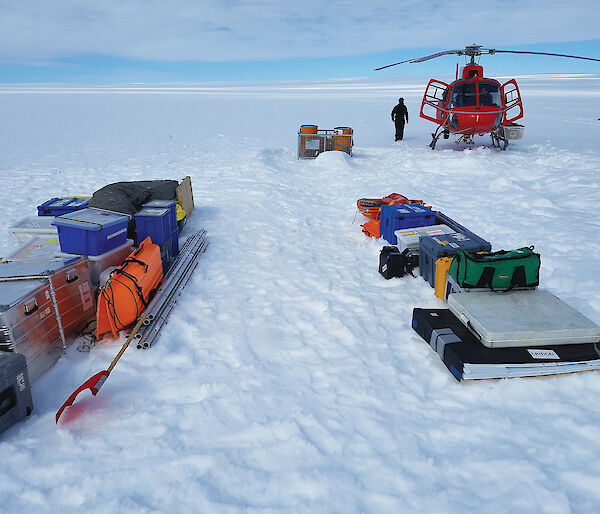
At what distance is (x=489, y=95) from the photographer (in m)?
12.1

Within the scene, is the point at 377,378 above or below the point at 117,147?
below

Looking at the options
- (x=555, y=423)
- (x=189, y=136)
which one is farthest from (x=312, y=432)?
(x=189, y=136)

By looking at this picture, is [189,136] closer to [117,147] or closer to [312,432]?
[117,147]

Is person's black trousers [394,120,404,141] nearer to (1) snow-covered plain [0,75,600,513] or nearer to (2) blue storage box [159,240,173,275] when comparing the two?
(1) snow-covered plain [0,75,600,513]

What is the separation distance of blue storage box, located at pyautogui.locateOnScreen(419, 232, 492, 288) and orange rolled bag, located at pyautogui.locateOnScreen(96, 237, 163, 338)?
317 centimetres

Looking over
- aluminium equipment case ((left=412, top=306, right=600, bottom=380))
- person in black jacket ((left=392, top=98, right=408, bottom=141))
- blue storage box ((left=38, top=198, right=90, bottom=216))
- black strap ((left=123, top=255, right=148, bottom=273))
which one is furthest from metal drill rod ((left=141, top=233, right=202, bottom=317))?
person in black jacket ((left=392, top=98, right=408, bottom=141))

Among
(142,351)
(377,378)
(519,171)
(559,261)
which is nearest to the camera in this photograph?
(377,378)

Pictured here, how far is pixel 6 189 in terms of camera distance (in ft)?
30.7

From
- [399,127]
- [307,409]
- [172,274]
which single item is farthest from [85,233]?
[399,127]

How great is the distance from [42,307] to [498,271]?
4.11 metres

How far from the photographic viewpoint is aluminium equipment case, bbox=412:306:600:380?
320cm

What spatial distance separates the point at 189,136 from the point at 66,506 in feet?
63.0

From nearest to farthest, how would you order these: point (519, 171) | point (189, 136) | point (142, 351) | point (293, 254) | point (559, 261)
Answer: point (142, 351) < point (559, 261) < point (293, 254) < point (519, 171) < point (189, 136)

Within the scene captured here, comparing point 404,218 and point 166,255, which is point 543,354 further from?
point 166,255
